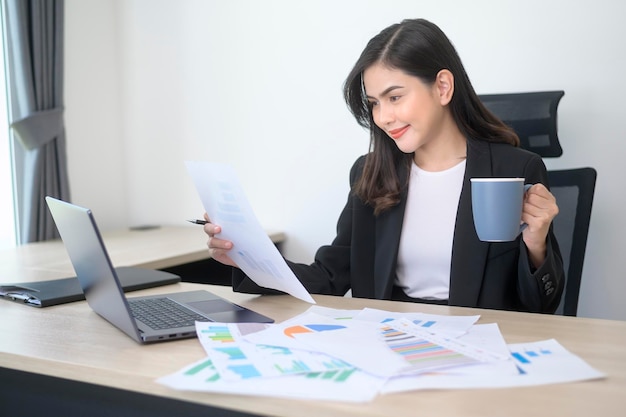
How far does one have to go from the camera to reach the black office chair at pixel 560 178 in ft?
5.72

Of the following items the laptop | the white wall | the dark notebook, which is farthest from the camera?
the white wall

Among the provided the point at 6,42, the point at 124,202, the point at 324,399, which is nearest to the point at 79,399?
the point at 324,399

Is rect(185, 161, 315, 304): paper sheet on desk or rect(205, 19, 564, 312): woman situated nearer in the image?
rect(185, 161, 315, 304): paper sheet on desk

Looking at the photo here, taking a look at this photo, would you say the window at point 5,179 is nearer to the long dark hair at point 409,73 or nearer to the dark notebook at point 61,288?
the dark notebook at point 61,288

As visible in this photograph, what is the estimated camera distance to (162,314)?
1.19m

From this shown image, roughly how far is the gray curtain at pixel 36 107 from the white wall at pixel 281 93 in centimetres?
18

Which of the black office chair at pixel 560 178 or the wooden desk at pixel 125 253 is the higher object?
the black office chair at pixel 560 178

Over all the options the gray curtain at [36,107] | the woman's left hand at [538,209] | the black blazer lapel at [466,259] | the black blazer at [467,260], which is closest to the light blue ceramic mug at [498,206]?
the woman's left hand at [538,209]

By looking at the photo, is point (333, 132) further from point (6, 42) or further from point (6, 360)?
point (6, 360)

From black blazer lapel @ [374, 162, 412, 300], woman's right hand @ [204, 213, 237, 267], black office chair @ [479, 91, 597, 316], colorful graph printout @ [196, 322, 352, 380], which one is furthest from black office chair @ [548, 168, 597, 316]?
colorful graph printout @ [196, 322, 352, 380]

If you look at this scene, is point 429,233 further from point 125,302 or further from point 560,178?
point 125,302

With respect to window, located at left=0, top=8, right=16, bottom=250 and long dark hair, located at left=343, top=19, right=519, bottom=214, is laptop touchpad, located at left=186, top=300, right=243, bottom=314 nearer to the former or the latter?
long dark hair, located at left=343, top=19, right=519, bottom=214

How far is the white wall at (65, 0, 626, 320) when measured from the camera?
2.16 meters

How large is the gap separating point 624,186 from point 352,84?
101 centimetres
